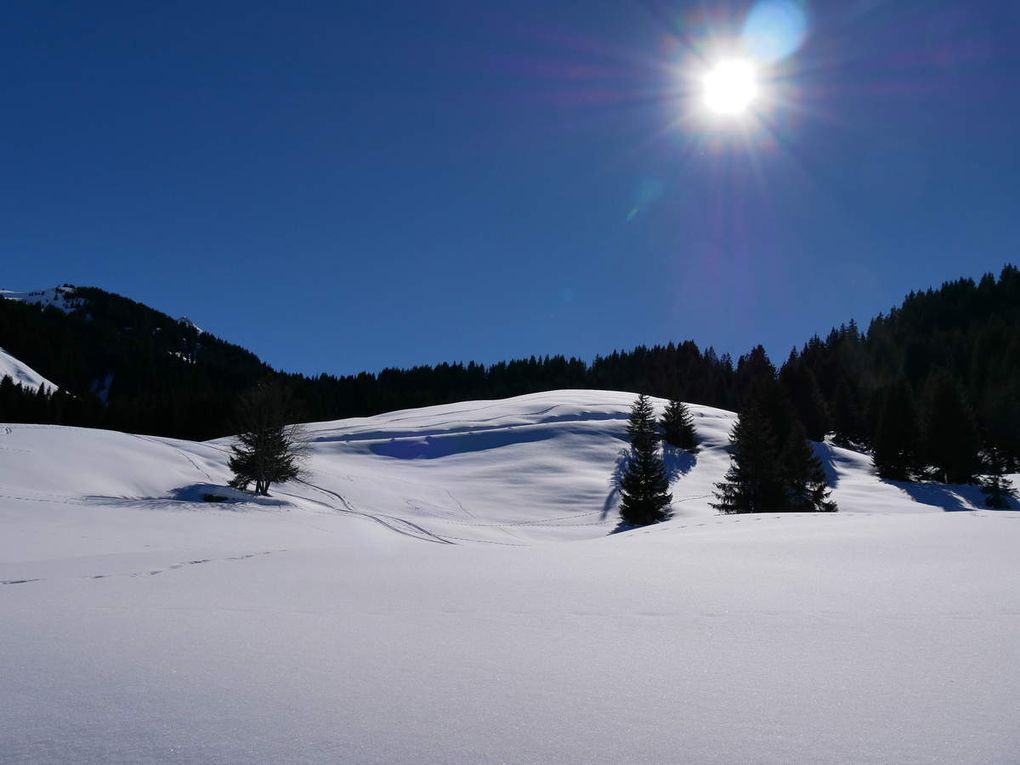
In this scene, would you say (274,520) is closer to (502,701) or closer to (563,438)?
(502,701)

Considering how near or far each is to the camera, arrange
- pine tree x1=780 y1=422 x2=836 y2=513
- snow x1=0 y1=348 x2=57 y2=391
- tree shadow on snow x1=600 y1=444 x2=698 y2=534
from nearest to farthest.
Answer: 1. pine tree x1=780 y1=422 x2=836 y2=513
2. tree shadow on snow x1=600 y1=444 x2=698 y2=534
3. snow x1=0 y1=348 x2=57 y2=391

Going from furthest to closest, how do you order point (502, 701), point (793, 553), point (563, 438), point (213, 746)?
point (563, 438) < point (793, 553) < point (502, 701) < point (213, 746)

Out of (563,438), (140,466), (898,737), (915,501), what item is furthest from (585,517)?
A: (898,737)

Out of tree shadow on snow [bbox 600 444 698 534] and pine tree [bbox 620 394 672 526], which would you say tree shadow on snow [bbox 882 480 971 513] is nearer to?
tree shadow on snow [bbox 600 444 698 534]

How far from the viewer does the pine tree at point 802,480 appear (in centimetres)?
3164

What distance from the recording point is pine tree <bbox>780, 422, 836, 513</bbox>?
3164cm

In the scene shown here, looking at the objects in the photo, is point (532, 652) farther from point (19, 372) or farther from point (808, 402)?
point (19, 372)

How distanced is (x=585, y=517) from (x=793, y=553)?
29.1 m

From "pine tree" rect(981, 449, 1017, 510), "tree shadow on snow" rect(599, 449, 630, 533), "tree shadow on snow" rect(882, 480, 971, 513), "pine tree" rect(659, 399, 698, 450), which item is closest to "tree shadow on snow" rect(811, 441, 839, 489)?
"tree shadow on snow" rect(882, 480, 971, 513)

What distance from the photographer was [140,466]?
104 ft

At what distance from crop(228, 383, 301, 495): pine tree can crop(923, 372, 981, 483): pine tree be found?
157ft

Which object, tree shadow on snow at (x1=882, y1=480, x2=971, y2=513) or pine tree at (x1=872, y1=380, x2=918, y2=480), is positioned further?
pine tree at (x1=872, y1=380, x2=918, y2=480)

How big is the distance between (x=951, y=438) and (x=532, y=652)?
52.3 metres

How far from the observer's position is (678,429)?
2128 inches
